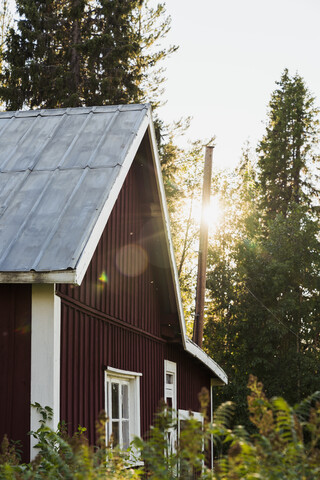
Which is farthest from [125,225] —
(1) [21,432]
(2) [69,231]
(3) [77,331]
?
(1) [21,432]

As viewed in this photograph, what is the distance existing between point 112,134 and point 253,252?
21.7 meters

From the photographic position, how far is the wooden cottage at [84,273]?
6480 mm

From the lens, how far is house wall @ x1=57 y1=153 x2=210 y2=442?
7379 mm

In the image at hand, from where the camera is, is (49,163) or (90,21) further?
(90,21)

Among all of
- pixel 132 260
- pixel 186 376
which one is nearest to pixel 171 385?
pixel 186 376

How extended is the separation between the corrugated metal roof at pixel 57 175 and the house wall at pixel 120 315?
70 cm

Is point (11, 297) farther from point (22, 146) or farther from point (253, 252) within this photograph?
point (253, 252)

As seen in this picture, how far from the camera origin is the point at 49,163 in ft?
26.5

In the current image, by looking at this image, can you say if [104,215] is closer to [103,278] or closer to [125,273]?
[103,278]

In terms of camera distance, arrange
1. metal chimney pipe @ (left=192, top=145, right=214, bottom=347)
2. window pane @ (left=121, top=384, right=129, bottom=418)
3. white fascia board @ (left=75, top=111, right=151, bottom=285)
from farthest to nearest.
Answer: metal chimney pipe @ (left=192, top=145, right=214, bottom=347) → window pane @ (left=121, top=384, right=129, bottom=418) → white fascia board @ (left=75, top=111, right=151, bottom=285)

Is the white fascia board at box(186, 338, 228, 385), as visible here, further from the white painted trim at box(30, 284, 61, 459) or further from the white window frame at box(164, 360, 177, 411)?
the white painted trim at box(30, 284, 61, 459)

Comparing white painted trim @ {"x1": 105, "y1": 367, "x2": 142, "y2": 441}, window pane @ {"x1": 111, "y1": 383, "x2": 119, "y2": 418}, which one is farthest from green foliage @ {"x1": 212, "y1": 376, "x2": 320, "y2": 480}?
white painted trim @ {"x1": 105, "y1": 367, "x2": 142, "y2": 441}

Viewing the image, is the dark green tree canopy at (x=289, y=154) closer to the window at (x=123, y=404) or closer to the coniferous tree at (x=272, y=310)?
the coniferous tree at (x=272, y=310)

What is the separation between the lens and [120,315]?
9.47 metres
